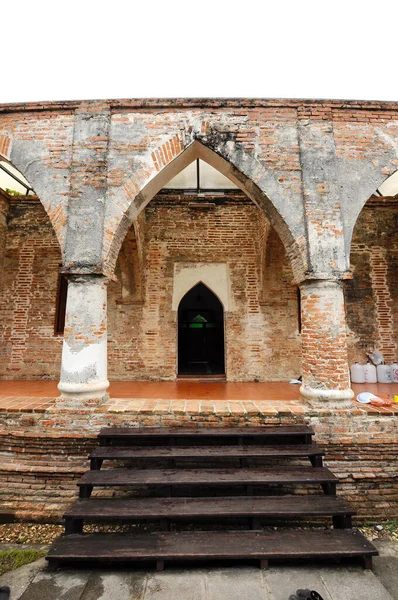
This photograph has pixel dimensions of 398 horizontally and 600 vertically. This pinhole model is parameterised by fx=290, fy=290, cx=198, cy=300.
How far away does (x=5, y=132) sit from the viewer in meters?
4.94

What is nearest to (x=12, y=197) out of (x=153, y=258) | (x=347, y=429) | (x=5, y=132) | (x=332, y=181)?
(x=5, y=132)

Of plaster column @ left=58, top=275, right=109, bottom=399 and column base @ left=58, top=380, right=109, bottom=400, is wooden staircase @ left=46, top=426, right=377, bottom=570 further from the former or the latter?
plaster column @ left=58, top=275, right=109, bottom=399

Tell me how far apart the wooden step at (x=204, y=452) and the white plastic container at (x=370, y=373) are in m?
4.33

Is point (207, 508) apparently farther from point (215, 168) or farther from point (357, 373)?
point (357, 373)

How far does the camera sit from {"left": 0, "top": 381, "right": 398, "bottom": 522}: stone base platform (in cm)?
375

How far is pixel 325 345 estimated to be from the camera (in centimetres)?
437

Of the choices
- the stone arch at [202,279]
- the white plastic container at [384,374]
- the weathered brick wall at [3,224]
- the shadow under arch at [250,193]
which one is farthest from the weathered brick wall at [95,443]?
the weathered brick wall at [3,224]

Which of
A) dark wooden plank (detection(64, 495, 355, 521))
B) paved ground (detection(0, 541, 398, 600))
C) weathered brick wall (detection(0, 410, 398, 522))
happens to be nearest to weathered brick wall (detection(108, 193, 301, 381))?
weathered brick wall (detection(0, 410, 398, 522))

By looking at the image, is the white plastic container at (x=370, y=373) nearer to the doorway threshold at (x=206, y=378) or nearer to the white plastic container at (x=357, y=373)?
the white plastic container at (x=357, y=373)

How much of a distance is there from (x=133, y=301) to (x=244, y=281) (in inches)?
118

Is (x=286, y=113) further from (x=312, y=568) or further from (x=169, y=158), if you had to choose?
(x=312, y=568)

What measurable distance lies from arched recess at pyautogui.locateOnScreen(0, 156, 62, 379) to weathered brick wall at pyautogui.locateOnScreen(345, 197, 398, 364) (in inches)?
309

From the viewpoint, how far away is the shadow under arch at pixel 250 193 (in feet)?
15.2

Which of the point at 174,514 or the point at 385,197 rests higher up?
the point at 385,197
